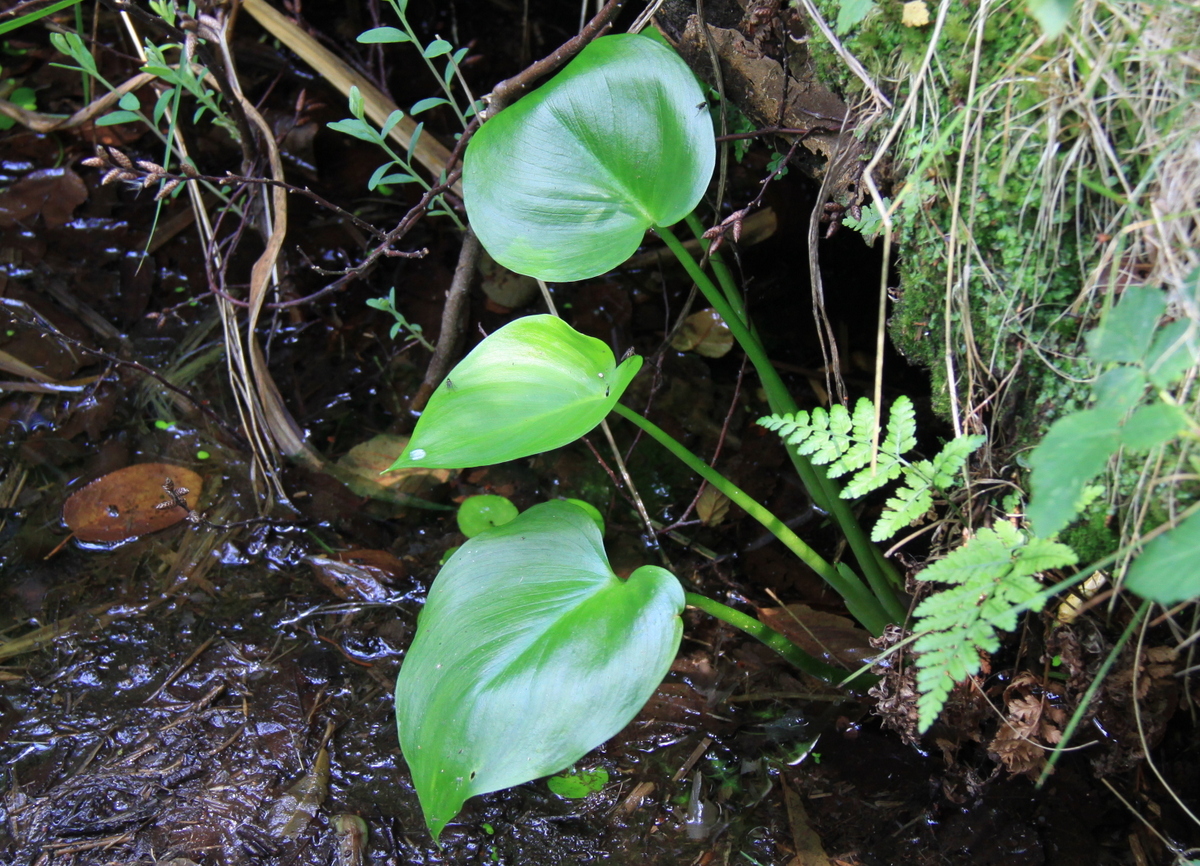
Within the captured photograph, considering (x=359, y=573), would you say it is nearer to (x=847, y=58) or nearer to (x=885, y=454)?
(x=885, y=454)

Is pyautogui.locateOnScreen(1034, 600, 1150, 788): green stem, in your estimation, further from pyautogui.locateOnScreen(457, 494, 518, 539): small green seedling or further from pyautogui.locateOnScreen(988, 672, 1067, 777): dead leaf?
pyautogui.locateOnScreen(457, 494, 518, 539): small green seedling

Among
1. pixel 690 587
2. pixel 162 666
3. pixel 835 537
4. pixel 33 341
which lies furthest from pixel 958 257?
pixel 33 341

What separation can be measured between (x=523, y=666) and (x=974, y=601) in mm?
605

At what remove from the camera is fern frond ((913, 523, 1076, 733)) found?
0.89 meters

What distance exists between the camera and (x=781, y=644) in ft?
4.39

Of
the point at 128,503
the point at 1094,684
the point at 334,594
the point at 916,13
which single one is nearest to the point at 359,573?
the point at 334,594

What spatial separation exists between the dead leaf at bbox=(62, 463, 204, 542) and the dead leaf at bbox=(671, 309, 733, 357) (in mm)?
1237

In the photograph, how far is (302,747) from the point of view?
134 centimetres

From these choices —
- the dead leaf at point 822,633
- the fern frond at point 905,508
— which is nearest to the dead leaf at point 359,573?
the dead leaf at point 822,633

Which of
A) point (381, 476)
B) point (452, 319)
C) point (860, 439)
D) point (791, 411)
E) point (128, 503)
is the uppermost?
point (860, 439)

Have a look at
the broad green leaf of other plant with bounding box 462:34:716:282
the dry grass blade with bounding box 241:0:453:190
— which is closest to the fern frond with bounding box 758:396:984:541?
the broad green leaf of other plant with bounding box 462:34:716:282

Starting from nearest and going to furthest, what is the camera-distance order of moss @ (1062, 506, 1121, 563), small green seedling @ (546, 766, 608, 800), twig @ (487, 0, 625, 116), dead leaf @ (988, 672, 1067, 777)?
moss @ (1062, 506, 1121, 563) → dead leaf @ (988, 672, 1067, 777) → small green seedling @ (546, 766, 608, 800) → twig @ (487, 0, 625, 116)

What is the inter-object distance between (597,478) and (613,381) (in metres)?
0.70

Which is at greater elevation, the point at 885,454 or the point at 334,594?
the point at 885,454
